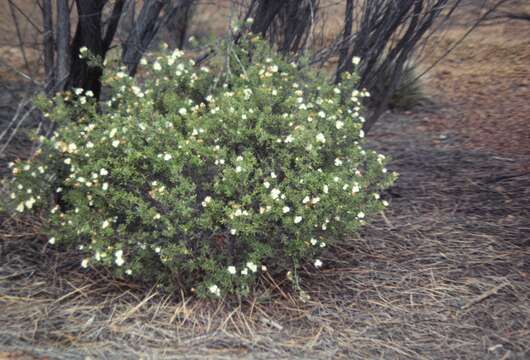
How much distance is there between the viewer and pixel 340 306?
362cm

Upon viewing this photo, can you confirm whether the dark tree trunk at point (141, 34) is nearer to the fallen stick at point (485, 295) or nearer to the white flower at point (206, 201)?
the white flower at point (206, 201)

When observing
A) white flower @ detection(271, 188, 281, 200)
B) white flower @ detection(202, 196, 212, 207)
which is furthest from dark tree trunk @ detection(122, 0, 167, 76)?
white flower @ detection(271, 188, 281, 200)

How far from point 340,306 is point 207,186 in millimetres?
948

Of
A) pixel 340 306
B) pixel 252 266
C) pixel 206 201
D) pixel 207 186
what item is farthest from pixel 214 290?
pixel 340 306

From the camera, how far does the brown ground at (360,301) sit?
3.23 meters

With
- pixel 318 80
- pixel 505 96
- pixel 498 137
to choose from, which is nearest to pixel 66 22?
pixel 318 80

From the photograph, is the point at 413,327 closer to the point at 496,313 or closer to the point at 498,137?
the point at 496,313

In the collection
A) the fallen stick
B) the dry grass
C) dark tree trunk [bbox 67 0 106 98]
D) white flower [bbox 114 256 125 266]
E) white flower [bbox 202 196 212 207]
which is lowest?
the fallen stick

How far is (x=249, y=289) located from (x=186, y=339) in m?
0.47

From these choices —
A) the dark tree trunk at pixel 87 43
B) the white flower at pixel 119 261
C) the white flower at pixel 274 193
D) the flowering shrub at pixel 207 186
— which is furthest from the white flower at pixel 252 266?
the dark tree trunk at pixel 87 43

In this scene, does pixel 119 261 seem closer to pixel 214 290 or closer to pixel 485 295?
pixel 214 290

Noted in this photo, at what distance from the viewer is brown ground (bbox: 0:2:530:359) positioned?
3.23 m

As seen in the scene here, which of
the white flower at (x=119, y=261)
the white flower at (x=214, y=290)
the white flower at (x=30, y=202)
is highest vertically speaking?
the white flower at (x=30, y=202)

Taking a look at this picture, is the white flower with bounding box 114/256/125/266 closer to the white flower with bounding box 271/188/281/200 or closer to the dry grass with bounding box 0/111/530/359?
the dry grass with bounding box 0/111/530/359
